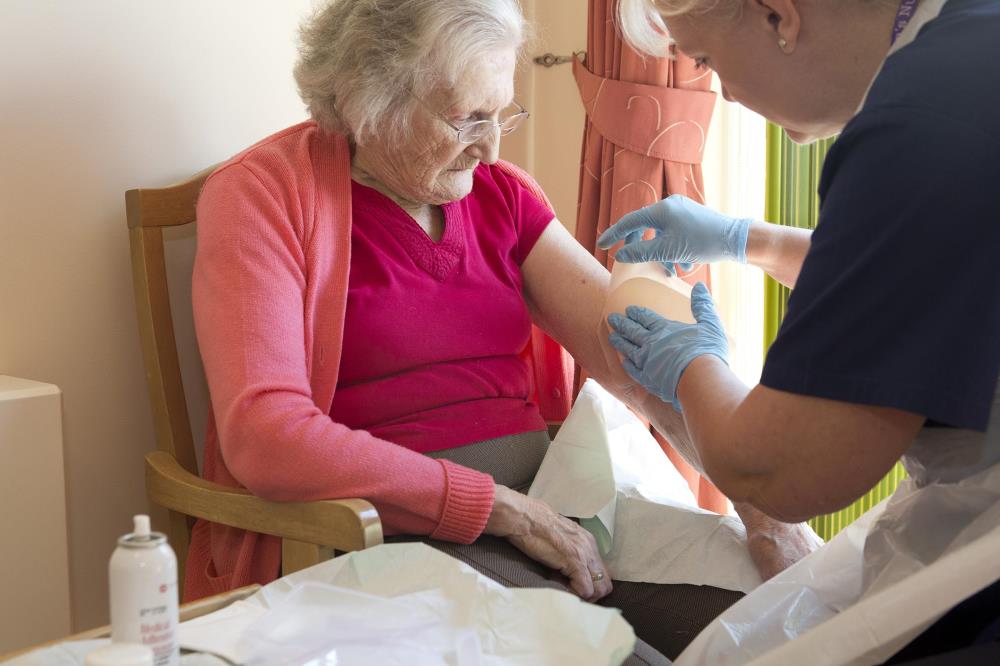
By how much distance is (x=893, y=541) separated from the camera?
113 cm

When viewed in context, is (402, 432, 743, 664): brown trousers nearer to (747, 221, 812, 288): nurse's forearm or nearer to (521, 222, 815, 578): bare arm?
(521, 222, 815, 578): bare arm

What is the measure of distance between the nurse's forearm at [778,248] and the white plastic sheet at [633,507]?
1.19 feet

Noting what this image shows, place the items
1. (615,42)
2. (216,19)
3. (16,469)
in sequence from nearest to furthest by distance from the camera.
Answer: (16,469) → (216,19) → (615,42)

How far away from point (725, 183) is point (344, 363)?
49.3 inches

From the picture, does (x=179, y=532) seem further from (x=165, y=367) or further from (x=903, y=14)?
(x=903, y=14)

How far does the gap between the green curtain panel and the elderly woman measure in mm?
795

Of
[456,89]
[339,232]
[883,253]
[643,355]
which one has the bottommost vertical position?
[643,355]

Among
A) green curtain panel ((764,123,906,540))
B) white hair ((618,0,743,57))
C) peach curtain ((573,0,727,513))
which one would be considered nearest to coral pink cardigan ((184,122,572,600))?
white hair ((618,0,743,57))

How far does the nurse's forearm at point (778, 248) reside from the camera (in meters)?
1.64

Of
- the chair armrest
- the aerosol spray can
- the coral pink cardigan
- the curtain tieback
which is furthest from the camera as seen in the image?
the curtain tieback

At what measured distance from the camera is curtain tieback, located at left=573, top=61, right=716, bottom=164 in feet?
7.68

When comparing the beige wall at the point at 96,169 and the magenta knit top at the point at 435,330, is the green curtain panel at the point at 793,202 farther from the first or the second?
the beige wall at the point at 96,169

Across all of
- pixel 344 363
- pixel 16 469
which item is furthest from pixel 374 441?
pixel 16 469

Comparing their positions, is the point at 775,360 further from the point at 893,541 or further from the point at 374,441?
the point at 374,441
